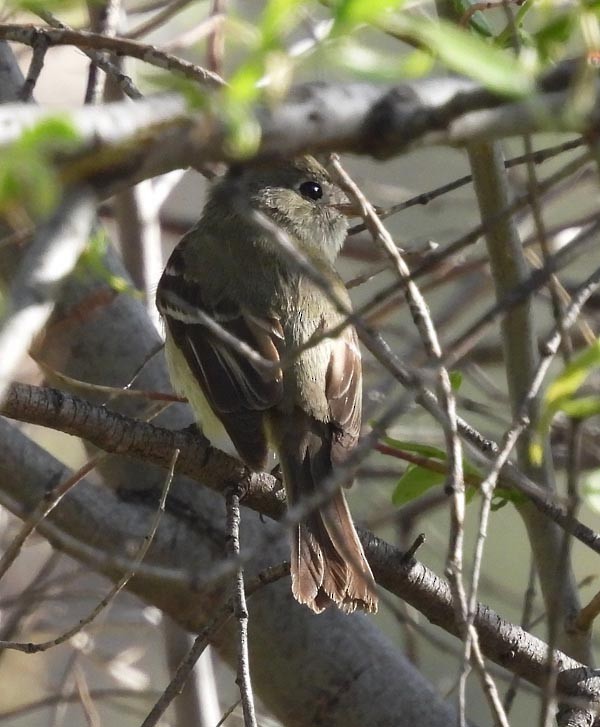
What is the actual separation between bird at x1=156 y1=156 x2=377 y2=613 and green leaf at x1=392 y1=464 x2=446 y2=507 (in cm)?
15

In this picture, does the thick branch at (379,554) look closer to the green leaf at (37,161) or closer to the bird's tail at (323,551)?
the bird's tail at (323,551)

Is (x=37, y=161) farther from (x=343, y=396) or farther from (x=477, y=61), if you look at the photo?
(x=343, y=396)

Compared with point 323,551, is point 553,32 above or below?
below

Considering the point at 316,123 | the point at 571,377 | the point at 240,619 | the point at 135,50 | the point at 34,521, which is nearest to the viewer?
the point at 316,123

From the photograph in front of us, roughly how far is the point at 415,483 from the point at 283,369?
47 cm

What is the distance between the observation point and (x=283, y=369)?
2918 mm

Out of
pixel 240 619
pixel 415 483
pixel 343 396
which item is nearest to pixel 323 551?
pixel 415 483

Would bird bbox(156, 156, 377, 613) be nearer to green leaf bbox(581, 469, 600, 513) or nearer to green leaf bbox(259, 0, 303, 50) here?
green leaf bbox(581, 469, 600, 513)

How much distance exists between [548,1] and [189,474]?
4.97ft

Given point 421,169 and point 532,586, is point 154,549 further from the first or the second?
point 421,169

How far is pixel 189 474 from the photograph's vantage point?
110 inches

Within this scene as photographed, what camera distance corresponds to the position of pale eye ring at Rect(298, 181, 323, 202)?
4656 millimetres

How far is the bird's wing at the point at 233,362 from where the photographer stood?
11.0 ft

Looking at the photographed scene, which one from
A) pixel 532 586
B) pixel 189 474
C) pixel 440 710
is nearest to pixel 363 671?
pixel 440 710
